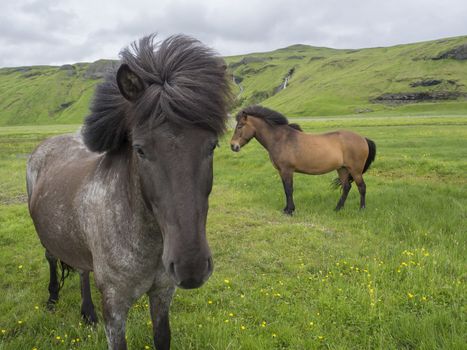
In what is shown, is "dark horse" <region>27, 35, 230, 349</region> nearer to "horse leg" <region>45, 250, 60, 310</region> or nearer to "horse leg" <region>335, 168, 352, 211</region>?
"horse leg" <region>45, 250, 60, 310</region>

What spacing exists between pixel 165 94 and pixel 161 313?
2.16 metres

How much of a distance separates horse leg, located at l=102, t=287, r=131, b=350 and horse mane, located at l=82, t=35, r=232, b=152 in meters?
1.23

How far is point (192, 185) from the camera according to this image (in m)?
2.03

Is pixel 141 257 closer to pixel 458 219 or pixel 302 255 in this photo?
pixel 302 255

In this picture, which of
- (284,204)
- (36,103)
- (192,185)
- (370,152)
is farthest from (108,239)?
(36,103)

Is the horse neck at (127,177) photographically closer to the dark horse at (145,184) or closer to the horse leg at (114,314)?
the dark horse at (145,184)

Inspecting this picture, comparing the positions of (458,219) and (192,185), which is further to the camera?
(458,219)

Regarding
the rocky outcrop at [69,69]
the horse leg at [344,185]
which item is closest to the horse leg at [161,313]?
the horse leg at [344,185]

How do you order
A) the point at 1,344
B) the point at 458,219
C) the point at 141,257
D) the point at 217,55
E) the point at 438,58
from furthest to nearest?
the point at 438,58 < the point at 458,219 < the point at 1,344 < the point at 141,257 < the point at 217,55

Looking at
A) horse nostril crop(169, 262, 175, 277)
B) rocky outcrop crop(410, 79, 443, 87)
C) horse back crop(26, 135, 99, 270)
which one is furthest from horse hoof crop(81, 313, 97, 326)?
rocky outcrop crop(410, 79, 443, 87)

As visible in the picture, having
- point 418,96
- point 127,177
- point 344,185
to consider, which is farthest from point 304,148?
point 418,96

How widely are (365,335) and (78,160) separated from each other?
386cm

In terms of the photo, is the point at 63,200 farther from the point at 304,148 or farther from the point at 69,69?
the point at 69,69

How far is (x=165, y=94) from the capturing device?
2.08m
